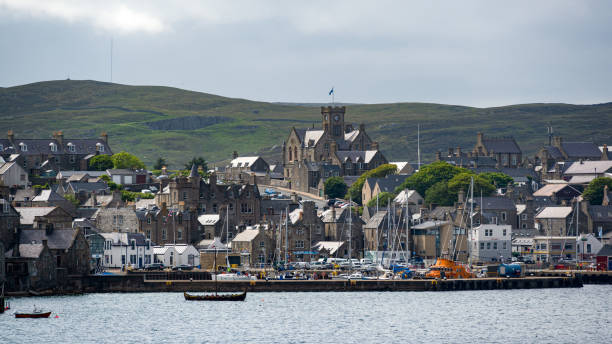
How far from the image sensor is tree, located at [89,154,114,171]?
647 feet

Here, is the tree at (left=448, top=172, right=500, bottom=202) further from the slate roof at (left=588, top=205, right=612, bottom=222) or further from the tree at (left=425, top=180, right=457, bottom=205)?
the slate roof at (left=588, top=205, right=612, bottom=222)

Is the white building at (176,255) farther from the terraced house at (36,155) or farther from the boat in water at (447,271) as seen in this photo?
the terraced house at (36,155)

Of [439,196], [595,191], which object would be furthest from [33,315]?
[595,191]

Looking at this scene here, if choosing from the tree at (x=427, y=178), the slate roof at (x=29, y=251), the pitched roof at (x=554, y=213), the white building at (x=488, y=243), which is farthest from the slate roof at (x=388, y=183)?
the slate roof at (x=29, y=251)

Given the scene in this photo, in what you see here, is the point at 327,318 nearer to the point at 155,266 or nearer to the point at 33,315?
the point at 33,315

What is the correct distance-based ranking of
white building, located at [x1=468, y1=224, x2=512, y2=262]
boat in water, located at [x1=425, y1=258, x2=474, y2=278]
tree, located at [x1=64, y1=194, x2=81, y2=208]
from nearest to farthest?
boat in water, located at [x1=425, y1=258, x2=474, y2=278] → white building, located at [x1=468, y1=224, x2=512, y2=262] → tree, located at [x1=64, y1=194, x2=81, y2=208]

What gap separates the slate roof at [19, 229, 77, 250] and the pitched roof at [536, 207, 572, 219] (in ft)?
244

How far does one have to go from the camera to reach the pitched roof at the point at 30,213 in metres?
129

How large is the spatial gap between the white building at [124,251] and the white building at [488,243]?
130 feet

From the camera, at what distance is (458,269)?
127375mm

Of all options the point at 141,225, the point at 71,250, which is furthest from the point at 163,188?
the point at 71,250

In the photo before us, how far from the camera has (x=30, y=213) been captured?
13088 cm

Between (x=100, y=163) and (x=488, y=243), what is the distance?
2978 inches

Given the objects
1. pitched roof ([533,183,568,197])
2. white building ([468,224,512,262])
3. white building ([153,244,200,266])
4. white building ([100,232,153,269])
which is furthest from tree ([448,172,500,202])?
white building ([100,232,153,269])
